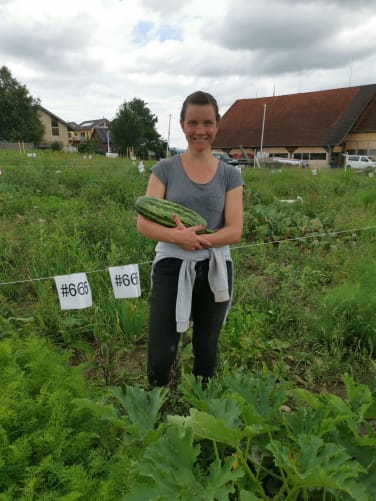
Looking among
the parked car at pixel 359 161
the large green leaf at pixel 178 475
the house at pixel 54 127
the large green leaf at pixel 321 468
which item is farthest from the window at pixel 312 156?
the house at pixel 54 127

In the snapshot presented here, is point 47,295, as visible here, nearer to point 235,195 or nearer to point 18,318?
point 18,318

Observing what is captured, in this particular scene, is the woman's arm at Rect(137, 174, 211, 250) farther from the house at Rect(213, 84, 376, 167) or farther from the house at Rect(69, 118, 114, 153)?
the house at Rect(69, 118, 114, 153)

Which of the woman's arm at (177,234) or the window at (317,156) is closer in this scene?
the woman's arm at (177,234)

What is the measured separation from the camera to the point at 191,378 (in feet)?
6.06

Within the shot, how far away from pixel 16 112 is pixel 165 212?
5124cm

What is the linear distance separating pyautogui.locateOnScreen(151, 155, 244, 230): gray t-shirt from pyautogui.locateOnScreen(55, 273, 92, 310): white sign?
119cm

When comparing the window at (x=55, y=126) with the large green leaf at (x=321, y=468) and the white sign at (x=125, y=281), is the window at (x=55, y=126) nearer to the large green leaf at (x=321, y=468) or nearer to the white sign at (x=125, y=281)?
the white sign at (x=125, y=281)

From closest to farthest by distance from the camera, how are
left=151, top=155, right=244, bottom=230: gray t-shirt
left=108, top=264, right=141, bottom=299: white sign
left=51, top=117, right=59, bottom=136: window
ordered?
left=151, top=155, right=244, bottom=230: gray t-shirt < left=108, top=264, right=141, bottom=299: white sign < left=51, top=117, right=59, bottom=136: window

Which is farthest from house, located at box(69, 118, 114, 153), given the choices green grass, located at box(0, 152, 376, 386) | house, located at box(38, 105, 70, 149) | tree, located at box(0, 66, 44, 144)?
green grass, located at box(0, 152, 376, 386)

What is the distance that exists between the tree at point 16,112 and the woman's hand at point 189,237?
165ft

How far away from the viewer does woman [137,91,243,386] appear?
2004 millimetres

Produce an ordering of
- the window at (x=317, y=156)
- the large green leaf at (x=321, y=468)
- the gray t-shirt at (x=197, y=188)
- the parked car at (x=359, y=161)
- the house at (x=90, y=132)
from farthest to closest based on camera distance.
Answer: the house at (x=90, y=132) → the window at (x=317, y=156) → the parked car at (x=359, y=161) → the gray t-shirt at (x=197, y=188) → the large green leaf at (x=321, y=468)

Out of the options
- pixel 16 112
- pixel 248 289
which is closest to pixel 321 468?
pixel 248 289

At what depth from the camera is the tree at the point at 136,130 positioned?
5156cm
